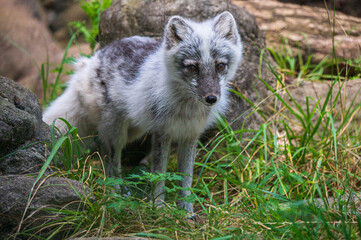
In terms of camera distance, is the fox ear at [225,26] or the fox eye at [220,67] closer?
the fox eye at [220,67]

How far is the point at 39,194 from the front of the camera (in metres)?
2.54

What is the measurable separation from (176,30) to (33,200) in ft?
6.19

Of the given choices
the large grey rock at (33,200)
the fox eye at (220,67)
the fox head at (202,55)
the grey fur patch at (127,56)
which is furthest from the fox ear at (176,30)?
the large grey rock at (33,200)

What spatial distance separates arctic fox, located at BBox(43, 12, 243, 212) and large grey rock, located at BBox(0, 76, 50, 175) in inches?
28.6

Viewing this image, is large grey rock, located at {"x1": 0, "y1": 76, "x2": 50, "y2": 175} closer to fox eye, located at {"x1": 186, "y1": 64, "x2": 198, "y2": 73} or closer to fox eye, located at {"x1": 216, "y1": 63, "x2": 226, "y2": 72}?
fox eye, located at {"x1": 186, "y1": 64, "x2": 198, "y2": 73}

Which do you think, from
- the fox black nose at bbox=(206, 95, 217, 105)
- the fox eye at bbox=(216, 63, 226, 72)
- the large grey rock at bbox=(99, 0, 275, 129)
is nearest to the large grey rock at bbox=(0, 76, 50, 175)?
the fox black nose at bbox=(206, 95, 217, 105)

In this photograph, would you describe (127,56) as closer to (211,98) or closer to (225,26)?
(225,26)

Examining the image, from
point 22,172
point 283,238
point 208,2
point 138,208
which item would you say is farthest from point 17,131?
point 208,2

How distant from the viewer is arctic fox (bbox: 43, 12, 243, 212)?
3.30 meters

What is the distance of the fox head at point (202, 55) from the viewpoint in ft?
10.5

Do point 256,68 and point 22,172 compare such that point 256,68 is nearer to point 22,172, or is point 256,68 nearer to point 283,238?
point 283,238

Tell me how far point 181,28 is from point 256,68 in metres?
1.85

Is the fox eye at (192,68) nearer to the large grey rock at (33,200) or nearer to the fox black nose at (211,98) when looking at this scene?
the fox black nose at (211,98)

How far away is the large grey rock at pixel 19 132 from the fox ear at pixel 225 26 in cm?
180
